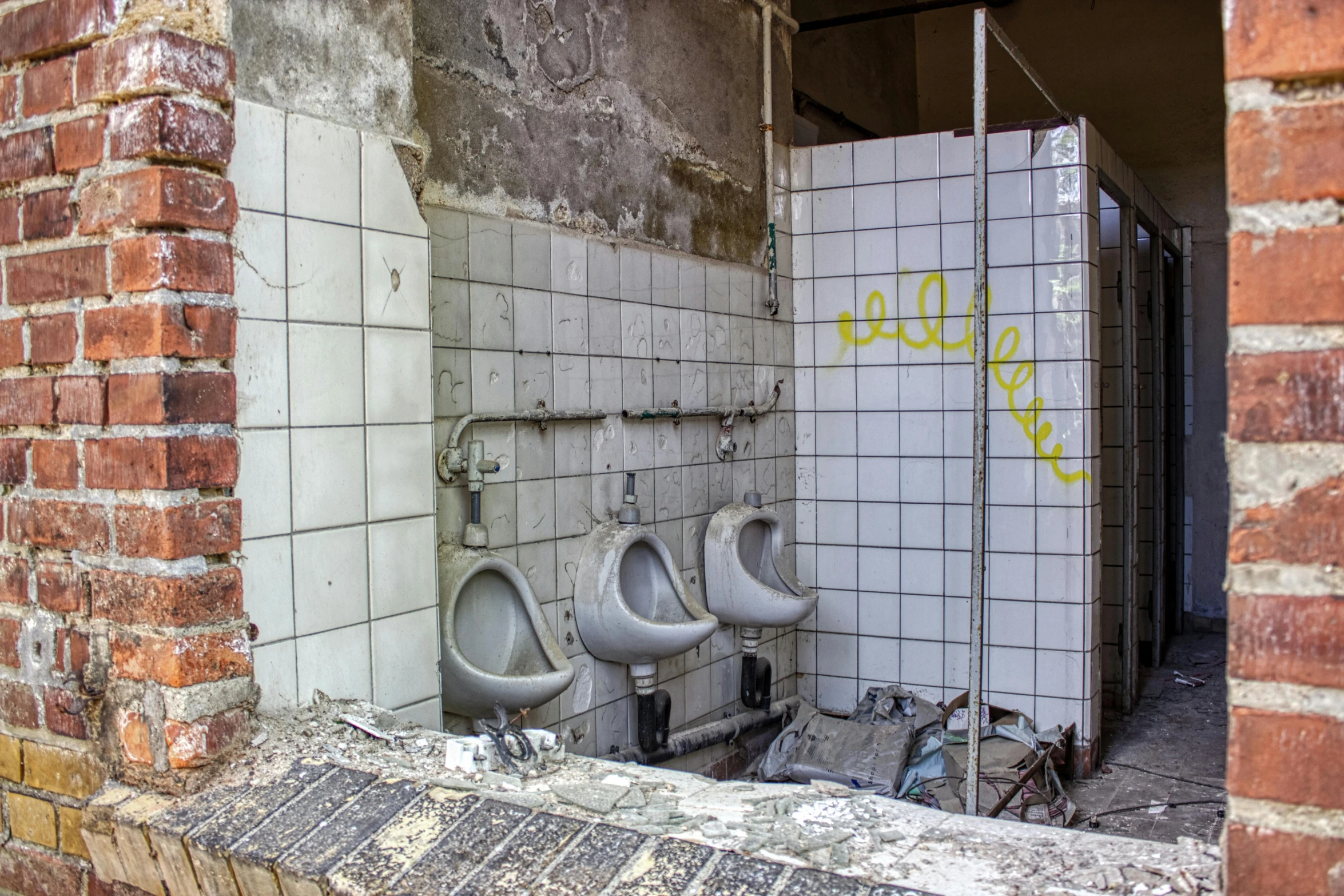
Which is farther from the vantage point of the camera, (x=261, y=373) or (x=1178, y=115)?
(x=1178, y=115)

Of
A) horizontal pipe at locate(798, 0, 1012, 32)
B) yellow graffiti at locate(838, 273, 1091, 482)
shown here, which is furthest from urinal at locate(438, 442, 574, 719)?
horizontal pipe at locate(798, 0, 1012, 32)

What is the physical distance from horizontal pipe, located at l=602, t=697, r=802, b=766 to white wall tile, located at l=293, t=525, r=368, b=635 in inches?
50.8

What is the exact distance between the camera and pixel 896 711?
12.9 feet

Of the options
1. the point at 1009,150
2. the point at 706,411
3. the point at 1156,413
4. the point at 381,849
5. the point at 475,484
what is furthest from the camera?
the point at 1156,413

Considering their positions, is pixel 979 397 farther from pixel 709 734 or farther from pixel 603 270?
pixel 709 734

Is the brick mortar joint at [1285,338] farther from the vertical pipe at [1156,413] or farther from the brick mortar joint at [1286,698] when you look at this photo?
the vertical pipe at [1156,413]

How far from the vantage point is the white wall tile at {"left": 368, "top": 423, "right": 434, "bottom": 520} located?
1974 mm

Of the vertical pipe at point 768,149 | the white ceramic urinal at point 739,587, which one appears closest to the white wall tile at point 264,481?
the white ceramic urinal at point 739,587

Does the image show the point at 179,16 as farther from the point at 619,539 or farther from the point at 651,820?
the point at 619,539

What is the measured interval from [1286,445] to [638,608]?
8.26 ft

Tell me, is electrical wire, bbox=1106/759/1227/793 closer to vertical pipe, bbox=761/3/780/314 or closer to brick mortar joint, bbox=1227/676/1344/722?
vertical pipe, bbox=761/3/780/314

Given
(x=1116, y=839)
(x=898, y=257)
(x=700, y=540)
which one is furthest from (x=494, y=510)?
(x=898, y=257)

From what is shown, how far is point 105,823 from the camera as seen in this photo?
165 cm

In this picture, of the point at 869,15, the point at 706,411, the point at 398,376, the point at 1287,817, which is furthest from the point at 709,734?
the point at 869,15
